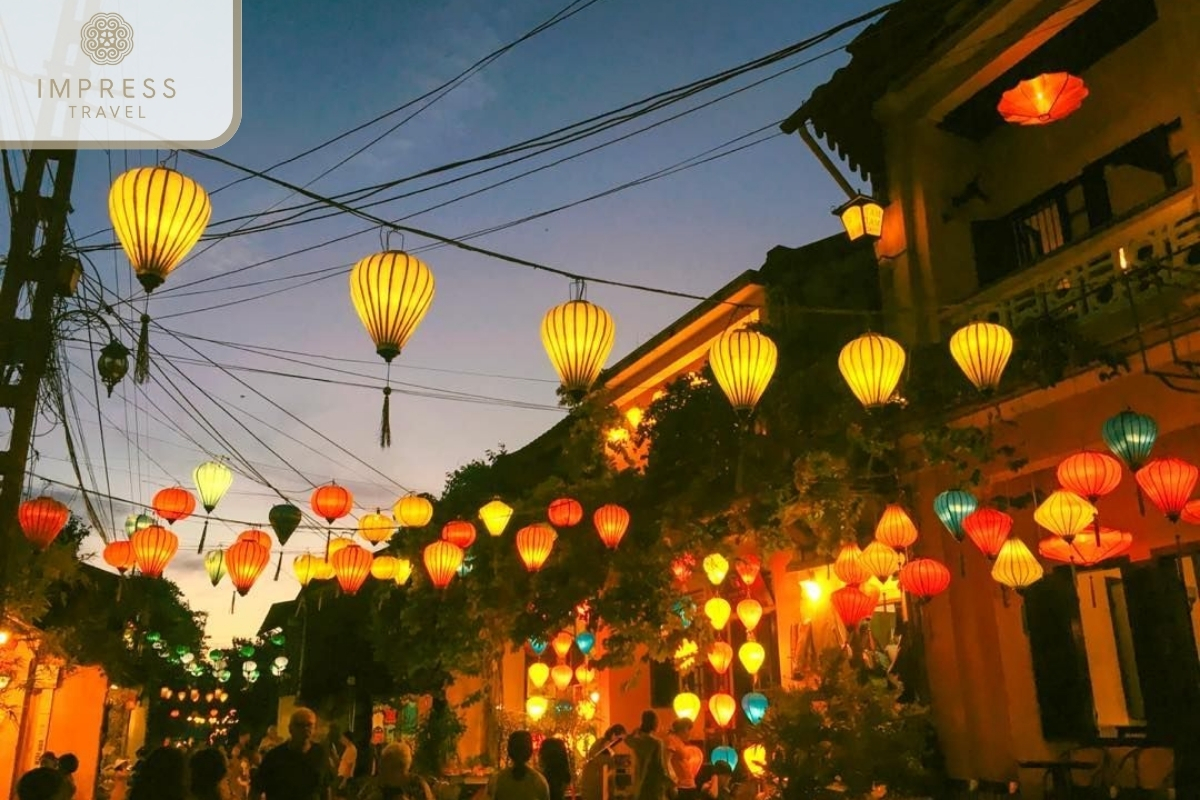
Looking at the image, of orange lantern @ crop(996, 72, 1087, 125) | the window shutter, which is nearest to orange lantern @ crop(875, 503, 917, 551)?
the window shutter

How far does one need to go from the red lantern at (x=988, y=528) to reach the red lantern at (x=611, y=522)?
16.6 feet

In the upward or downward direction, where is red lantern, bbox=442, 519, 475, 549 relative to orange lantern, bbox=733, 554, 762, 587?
upward

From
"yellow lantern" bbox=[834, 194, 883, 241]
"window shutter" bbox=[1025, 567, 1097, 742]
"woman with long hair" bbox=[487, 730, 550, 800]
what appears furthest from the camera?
"yellow lantern" bbox=[834, 194, 883, 241]

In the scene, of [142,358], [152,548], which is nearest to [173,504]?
[152,548]

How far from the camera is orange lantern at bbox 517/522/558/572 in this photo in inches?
521

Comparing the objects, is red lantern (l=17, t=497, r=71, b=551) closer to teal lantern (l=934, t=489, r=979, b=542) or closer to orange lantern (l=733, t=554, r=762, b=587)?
orange lantern (l=733, t=554, r=762, b=587)

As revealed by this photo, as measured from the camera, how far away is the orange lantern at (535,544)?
13.2 meters

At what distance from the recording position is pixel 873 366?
347 inches

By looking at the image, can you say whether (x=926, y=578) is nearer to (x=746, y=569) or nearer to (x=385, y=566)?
(x=746, y=569)

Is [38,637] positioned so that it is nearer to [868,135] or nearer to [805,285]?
[805,285]

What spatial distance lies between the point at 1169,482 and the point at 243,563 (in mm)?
12184

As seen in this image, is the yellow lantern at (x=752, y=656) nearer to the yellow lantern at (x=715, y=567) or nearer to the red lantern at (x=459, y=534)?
the yellow lantern at (x=715, y=567)

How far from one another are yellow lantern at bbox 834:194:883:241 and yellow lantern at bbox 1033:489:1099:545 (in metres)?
4.98

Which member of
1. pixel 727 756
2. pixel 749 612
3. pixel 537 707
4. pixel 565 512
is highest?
pixel 565 512
